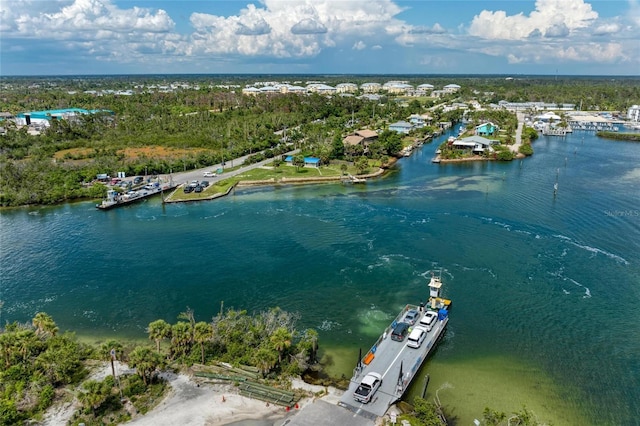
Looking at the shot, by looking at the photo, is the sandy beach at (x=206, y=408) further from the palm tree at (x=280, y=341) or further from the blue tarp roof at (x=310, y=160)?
the blue tarp roof at (x=310, y=160)

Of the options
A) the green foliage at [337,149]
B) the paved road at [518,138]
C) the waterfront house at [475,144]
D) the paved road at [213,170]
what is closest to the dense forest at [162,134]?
the green foliage at [337,149]

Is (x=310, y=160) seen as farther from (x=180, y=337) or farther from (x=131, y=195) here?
(x=180, y=337)

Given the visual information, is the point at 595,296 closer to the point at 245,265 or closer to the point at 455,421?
the point at 455,421

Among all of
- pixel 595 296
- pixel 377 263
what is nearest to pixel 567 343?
pixel 595 296

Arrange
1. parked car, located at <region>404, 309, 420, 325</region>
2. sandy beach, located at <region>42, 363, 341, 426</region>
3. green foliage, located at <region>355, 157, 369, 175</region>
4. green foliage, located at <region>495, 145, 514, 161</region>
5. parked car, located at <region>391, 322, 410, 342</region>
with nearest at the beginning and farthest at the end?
sandy beach, located at <region>42, 363, 341, 426</region>, parked car, located at <region>391, 322, 410, 342</region>, parked car, located at <region>404, 309, 420, 325</region>, green foliage, located at <region>355, 157, 369, 175</region>, green foliage, located at <region>495, 145, 514, 161</region>

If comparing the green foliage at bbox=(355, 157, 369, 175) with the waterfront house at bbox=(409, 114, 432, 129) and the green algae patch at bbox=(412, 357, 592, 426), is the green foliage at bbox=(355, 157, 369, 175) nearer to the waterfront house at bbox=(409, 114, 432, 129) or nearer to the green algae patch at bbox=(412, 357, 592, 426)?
the green algae patch at bbox=(412, 357, 592, 426)

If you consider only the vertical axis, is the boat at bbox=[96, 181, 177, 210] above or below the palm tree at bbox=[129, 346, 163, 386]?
above

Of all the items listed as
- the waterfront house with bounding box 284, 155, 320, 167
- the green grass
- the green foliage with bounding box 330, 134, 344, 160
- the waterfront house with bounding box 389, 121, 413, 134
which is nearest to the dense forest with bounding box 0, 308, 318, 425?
the green grass
